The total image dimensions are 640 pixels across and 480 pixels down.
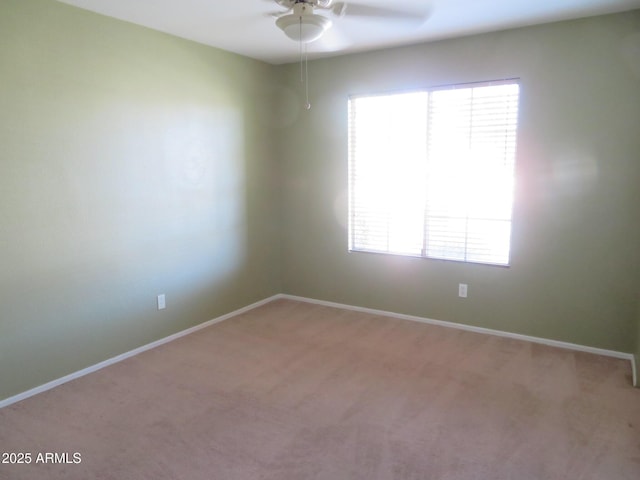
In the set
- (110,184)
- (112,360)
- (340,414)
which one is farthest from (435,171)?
(112,360)

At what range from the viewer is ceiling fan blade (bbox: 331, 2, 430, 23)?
9.31 feet

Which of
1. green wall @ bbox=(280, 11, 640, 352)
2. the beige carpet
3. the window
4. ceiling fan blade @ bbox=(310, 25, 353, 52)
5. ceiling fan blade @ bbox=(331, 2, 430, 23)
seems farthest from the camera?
the window

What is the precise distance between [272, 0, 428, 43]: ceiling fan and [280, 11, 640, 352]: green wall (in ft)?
2.80

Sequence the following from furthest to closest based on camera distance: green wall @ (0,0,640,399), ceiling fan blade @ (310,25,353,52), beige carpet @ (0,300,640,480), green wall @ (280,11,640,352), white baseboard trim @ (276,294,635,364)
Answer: ceiling fan blade @ (310,25,353,52)
white baseboard trim @ (276,294,635,364)
green wall @ (280,11,640,352)
green wall @ (0,0,640,399)
beige carpet @ (0,300,640,480)

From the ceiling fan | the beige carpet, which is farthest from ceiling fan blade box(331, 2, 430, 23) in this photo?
the beige carpet

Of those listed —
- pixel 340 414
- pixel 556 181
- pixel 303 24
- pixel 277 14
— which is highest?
pixel 277 14

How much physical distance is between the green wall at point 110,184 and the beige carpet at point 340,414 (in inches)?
14.4

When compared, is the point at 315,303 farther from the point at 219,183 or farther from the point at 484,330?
the point at 484,330

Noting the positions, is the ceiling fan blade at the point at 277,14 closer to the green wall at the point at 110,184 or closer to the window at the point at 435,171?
the green wall at the point at 110,184

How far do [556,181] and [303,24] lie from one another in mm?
2184

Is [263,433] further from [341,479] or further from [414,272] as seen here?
[414,272]

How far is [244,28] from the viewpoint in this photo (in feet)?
10.7

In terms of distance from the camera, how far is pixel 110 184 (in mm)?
3107

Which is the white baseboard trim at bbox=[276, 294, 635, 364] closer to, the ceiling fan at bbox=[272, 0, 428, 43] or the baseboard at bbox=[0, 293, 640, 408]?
the baseboard at bbox=[0, 293, 640, 408]
